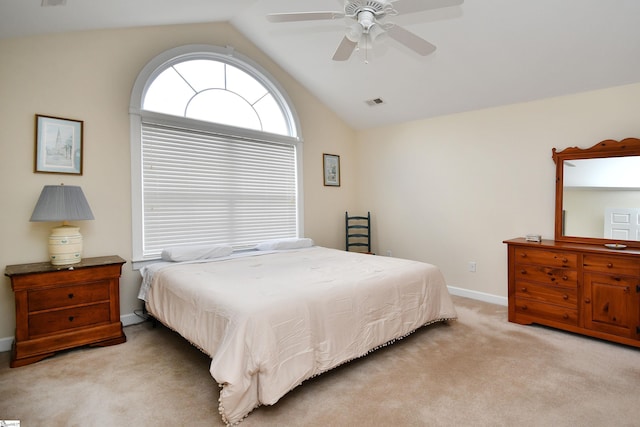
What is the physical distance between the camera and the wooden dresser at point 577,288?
2.71m

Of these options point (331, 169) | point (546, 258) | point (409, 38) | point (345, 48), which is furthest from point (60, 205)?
point (546, 258)

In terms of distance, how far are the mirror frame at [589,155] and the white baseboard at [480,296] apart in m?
0.92

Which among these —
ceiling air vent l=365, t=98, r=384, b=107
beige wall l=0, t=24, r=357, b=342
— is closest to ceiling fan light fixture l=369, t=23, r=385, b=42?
ceiling air vent l=365, t=98, r=384, b=107

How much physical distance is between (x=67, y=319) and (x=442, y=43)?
407 cm

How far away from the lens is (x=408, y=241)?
15.8 ft

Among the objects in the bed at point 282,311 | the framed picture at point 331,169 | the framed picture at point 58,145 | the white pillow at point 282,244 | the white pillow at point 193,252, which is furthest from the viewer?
the framed picture at point 331,169

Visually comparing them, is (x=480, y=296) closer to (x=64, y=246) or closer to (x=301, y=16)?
(x=301, y=16)

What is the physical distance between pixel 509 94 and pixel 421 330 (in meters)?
2.66

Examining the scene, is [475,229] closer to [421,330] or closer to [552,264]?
[552,264]

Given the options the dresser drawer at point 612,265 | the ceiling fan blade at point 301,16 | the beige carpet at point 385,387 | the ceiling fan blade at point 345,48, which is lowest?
the beige carpet at point 385,387

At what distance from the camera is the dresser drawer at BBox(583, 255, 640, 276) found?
106 inches

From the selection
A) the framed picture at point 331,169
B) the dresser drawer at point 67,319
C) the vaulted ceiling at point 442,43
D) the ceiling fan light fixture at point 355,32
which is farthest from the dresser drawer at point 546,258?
the dresser drawer at point 67,319

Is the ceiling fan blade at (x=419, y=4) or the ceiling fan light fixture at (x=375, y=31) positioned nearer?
the ceiling fan blade at (x=419, y=4)

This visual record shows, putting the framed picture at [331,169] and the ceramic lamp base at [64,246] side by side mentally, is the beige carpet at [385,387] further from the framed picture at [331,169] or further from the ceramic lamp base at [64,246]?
the framed picture at [331,169]
